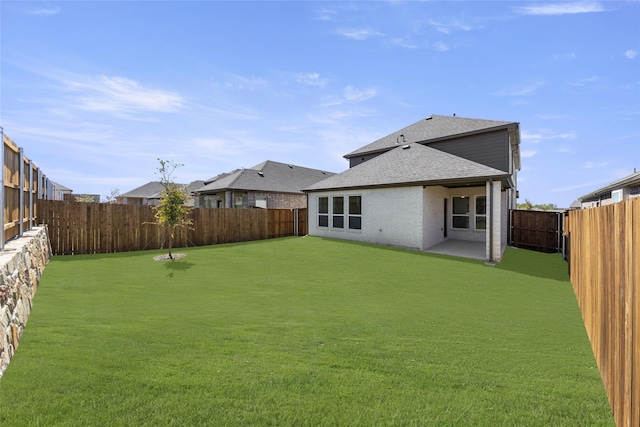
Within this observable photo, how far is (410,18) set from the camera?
31.7 feet

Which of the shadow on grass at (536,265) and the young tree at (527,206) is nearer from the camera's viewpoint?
the shadow on grass at (536,265)

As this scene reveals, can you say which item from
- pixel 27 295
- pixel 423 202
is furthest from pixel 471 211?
pixel 27 295

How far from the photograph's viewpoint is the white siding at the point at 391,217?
46.6 ft

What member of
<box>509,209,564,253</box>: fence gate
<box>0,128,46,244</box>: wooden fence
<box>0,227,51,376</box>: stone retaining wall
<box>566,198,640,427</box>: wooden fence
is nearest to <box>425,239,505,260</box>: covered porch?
<box>509,209,564,253</box>: fence gate

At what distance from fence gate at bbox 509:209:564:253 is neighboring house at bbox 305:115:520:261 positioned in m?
0.61

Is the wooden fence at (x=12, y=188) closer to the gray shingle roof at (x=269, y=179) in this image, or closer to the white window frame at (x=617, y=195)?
the gray shingle roof at (x=269, y=179)

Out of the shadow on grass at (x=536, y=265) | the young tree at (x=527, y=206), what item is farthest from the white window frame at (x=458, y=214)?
the young tree at (x=527, y=206)

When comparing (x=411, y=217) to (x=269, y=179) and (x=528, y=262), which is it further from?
(x=269, y=179)

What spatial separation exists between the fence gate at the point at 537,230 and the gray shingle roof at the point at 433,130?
505 centimetres

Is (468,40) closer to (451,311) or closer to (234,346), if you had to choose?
(451,311)

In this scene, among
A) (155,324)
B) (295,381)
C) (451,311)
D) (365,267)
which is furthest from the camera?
(365,267)

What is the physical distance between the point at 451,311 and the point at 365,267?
4605 mm

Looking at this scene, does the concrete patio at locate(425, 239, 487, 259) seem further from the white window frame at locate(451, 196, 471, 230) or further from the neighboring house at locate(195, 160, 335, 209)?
the neighboring house at locate(195, 160, 335, 209)

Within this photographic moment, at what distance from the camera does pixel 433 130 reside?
2036cm
